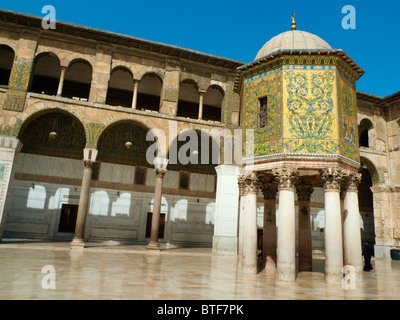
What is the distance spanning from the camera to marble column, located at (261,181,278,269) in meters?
9.52

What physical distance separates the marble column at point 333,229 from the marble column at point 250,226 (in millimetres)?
1803

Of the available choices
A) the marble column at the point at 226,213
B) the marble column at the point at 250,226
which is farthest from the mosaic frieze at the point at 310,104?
Answer: the marble column at the point at 226,213

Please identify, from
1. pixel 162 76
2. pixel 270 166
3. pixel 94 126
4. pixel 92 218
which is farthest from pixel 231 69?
pixel 92 218

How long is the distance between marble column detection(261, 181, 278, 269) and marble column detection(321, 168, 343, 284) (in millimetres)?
2150

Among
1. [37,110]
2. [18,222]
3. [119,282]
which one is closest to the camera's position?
[119,282]

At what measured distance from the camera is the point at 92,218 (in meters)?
16.4

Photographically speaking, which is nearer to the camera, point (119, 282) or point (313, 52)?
point (119, 282)

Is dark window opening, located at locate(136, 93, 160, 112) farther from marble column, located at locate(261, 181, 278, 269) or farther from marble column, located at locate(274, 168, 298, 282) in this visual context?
marble column, located at locate(274, 168, 298, 282)

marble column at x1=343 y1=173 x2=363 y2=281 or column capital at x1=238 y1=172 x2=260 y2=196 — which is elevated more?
column capital at x1=238 y1=172 x2=260 y2=196

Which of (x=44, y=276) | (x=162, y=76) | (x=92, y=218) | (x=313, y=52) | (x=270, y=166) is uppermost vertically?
(x=162, y=76)

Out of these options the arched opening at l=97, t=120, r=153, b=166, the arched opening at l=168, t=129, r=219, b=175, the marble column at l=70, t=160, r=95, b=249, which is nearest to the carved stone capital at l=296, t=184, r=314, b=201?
the arched opening at l=168, t=129, r=219, b=175

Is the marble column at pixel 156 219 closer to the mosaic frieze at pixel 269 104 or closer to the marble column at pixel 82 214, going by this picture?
the marble column at pixel 82 214

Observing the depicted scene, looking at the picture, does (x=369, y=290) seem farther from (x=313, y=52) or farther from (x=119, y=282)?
(x=313, y=52)
